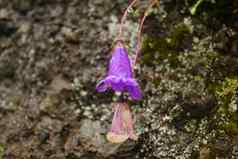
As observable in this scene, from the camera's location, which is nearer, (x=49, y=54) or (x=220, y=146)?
(x=220, y=146)

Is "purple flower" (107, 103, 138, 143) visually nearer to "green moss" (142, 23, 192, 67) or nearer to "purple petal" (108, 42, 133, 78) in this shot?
"purple petal" (108, 42, 133, 78)

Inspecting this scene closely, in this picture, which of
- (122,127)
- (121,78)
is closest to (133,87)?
(121,78)

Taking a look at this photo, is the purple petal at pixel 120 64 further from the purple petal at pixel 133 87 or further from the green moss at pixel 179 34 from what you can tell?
the green moss at pixel 179 34

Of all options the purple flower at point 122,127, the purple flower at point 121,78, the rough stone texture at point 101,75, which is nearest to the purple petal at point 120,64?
the purple flower at point 121,78

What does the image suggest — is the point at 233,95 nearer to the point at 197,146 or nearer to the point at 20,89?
the point at 197,146

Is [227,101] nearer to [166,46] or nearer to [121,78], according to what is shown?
[166,46]

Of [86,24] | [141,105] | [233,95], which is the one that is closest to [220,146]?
[233,95]

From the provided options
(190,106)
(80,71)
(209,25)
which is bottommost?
(190,106)

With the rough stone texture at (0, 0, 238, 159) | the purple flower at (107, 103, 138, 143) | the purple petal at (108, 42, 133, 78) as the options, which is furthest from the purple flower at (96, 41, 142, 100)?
the rough stone texture at (0, 0, 238, 159)

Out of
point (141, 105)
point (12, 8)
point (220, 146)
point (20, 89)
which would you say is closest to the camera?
point (220, 146)
